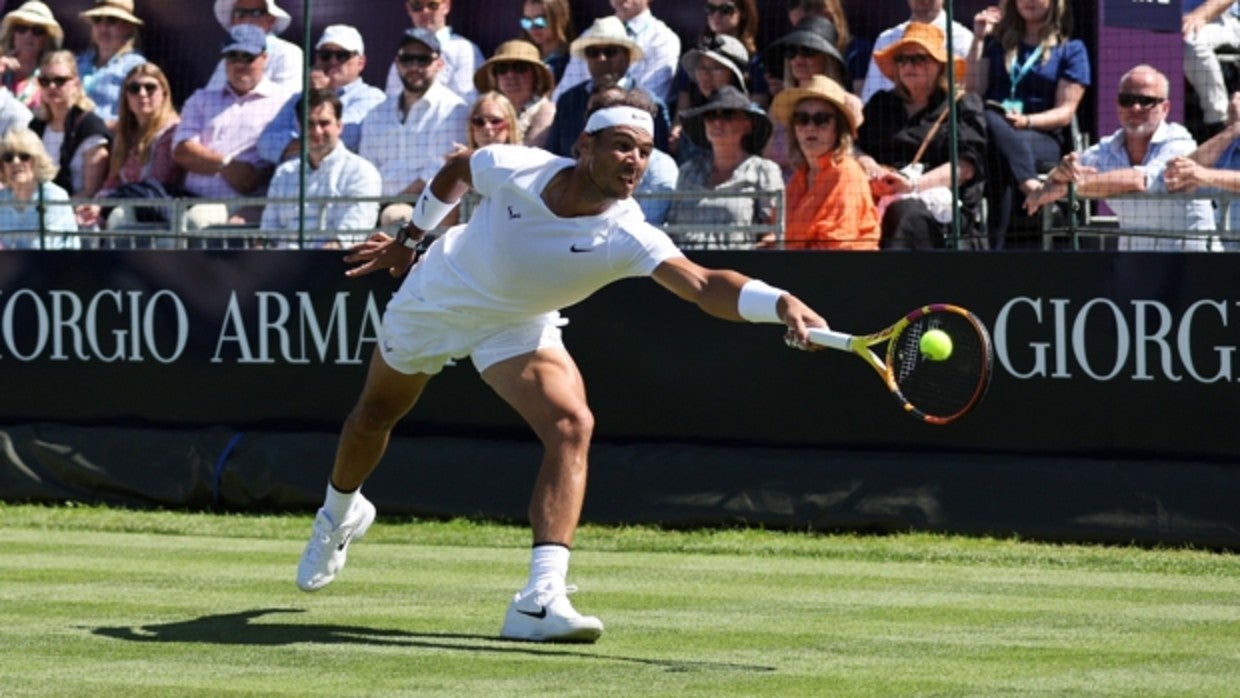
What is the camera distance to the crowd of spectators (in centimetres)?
1140

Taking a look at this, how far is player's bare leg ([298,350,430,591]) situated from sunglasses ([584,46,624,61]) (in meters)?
4.50

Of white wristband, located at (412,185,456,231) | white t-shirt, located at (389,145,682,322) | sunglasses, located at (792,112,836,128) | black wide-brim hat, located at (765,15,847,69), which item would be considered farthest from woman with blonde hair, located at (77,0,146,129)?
white t-shirt, located at (389,145,682,322)

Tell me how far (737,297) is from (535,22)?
6.21 m

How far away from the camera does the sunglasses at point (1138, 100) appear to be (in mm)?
11055

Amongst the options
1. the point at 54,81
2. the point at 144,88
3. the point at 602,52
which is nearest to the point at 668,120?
the point at 602,52

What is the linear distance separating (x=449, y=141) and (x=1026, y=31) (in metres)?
3.46

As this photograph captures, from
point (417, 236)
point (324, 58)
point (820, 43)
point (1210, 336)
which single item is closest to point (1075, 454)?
point (1210, 336)

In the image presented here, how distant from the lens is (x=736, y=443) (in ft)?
38.6

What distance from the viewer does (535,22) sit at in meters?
13.2

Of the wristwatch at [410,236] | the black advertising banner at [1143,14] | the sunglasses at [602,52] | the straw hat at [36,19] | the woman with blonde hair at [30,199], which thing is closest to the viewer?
the wristwatch at [410,236]

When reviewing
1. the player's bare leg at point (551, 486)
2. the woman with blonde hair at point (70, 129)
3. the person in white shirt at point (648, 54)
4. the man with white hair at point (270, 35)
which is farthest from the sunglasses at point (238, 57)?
the player's bare leg at point (551, 486)

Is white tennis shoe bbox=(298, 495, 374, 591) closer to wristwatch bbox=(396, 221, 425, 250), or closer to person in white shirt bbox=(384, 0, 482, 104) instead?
wristwatch bbox=(396, 221, 425, 250)

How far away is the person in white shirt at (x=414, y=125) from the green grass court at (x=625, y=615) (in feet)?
7.16

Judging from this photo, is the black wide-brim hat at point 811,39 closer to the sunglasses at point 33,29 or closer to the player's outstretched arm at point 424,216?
the player's outstretched arm at point 424,216
